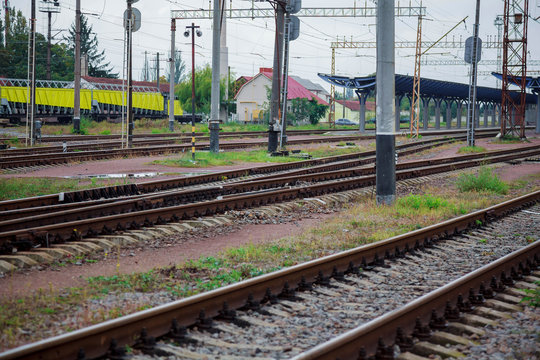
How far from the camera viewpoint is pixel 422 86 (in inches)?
2174

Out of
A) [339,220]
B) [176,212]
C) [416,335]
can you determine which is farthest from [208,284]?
[339,220]

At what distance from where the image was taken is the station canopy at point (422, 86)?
51000 mm

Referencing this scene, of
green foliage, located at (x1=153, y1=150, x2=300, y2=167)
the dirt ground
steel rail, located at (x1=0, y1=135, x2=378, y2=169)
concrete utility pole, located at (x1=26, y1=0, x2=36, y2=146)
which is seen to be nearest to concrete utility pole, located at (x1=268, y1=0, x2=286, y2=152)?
green foliage, located at (x1=153, y1=150, x2=300, y2=167)

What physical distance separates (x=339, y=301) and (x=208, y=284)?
1531mm

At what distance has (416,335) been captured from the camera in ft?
17.9

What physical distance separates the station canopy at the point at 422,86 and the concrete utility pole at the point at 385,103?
36479 mm

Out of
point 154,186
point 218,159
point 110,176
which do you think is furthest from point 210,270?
point 218,159

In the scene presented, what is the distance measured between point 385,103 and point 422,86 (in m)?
43.9

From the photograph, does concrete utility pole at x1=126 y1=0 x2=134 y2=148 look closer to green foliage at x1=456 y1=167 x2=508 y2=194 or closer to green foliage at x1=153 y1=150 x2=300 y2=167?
green foliage at x1=153 y1=150 x2=300 y2=167

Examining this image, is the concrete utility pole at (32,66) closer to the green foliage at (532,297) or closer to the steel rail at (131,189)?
the steel rail at (131,189)

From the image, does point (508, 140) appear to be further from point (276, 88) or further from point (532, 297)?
point (532, 297)

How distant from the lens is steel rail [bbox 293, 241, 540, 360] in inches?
182

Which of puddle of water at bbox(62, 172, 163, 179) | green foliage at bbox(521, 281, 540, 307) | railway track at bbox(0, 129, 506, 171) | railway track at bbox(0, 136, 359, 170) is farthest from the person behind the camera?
railway track at bbox(0, 129, 506, 171)

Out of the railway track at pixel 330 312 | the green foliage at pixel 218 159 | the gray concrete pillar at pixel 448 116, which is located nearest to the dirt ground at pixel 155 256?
the railway track at pixel 330 312
